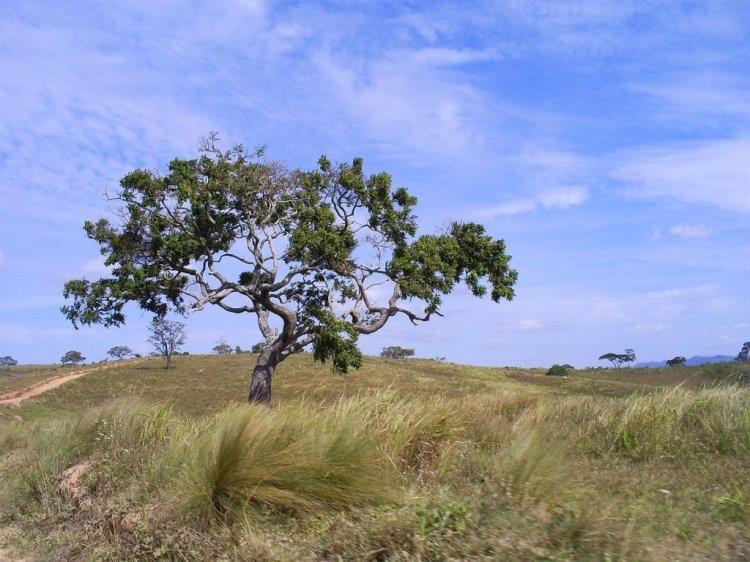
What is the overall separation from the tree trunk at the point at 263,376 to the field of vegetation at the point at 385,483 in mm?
8558

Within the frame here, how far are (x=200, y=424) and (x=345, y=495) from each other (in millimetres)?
3338

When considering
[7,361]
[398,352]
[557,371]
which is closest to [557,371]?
[557,371]

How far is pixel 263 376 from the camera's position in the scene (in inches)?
→ 759

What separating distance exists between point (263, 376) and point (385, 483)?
1346cm

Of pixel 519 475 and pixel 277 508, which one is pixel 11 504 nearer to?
pixel 277 508

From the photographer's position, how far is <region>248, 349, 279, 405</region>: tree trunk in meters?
19.0

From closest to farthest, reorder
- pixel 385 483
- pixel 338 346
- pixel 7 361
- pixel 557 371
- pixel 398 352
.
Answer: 1. pixel 385 483
2. pixel 338 346
3. pixel 557 371
4. pixel 398 352
5. pixel 7 361

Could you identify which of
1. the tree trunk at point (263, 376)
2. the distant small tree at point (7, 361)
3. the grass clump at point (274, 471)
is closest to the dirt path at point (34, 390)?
the tree trunk at point (263, 376)

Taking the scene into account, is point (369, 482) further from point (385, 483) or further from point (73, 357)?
point (73, 357)

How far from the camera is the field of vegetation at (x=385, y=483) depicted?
476cm

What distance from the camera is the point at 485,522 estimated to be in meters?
4.81

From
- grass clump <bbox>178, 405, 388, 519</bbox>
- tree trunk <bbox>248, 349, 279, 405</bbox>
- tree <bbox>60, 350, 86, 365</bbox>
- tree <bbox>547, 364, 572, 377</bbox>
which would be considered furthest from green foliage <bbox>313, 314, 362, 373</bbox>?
tree <bbox>60, 350, 86, 365</bbox>

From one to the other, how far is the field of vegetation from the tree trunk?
8558 millimetres

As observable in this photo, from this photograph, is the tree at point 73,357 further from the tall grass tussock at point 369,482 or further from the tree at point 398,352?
the tall grass tussock at point 369,482
